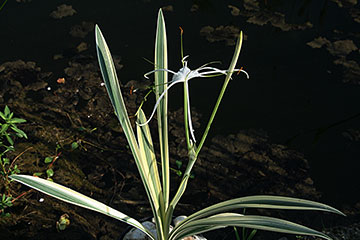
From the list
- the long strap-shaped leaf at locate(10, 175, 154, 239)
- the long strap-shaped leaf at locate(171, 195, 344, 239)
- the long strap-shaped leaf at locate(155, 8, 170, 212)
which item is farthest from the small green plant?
the long strap-shaped leaf at locate(171, 195, 344, 239)

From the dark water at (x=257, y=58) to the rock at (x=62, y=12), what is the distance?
3 cm

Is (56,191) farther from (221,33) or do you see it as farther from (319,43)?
(319,43)

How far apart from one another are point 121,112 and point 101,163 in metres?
0.65

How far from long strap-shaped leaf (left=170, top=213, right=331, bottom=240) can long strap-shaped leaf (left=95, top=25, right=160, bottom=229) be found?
121 millimetres

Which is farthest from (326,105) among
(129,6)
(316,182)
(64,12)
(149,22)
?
(64,12)

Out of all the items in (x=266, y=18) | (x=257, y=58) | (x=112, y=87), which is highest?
(x=112, y=87)

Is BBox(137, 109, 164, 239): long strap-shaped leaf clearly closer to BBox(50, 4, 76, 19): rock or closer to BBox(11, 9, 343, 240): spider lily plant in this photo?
BBox(11, 9, 343, 240): spider lily plant

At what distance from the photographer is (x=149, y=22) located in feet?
7.51

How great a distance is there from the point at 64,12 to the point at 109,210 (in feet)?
5.13

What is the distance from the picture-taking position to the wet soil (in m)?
1.53

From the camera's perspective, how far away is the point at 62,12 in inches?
91.6

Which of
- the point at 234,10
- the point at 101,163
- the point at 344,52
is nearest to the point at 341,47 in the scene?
the point at 344,52

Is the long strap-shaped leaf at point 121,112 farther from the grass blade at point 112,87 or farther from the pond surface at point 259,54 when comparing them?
the pond surface at point 259,54

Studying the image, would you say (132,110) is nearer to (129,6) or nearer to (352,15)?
(129,6)
